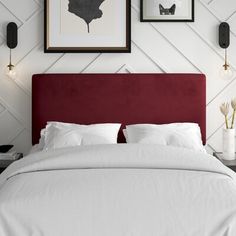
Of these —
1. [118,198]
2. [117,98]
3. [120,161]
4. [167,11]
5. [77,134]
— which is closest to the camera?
[118,198]

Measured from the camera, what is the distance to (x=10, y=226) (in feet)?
6.90

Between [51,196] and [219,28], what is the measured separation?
2.52 metres

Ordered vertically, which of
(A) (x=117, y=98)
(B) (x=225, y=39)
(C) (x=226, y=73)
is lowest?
(A) (x=117, y=98)

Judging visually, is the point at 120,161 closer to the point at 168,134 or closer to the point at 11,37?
the point at 168,134

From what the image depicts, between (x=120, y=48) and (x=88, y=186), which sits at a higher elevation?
(x=120, y=48)

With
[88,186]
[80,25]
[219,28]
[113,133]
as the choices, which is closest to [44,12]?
[80,25]

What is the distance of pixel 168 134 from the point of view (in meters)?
3.70

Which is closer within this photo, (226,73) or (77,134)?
(77,134)

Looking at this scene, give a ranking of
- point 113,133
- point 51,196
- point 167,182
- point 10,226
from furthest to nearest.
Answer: point 113,133 → point 167,182 → point 51,196 → point 10,226

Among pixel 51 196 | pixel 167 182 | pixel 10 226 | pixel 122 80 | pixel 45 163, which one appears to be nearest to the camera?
pixel 10 226

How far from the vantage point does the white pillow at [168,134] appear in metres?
3.65

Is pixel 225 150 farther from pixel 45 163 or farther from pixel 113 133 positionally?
pixel 45 163

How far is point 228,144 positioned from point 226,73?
67 centimetres

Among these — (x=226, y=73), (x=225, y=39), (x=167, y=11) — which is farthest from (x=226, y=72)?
(x=167, y=11)
